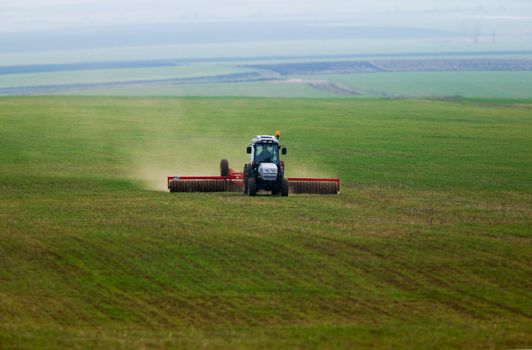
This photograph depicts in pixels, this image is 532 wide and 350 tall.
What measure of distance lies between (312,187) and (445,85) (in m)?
134

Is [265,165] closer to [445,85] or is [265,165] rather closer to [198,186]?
[198,186]

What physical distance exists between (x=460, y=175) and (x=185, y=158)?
1787 cm

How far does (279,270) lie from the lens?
30.1m

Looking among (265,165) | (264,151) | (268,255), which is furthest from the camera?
(264,151)

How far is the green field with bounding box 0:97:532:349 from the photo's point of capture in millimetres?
24672

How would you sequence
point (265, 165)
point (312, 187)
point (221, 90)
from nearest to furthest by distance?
point (265, 165)
point (312, 187)
point (221, 90)

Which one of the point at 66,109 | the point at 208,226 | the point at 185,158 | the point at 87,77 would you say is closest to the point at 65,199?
the point at 208,226

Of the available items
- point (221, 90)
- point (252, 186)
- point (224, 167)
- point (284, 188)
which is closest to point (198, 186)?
point (224, 167)

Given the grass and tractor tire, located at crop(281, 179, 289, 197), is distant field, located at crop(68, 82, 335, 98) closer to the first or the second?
A: the grass

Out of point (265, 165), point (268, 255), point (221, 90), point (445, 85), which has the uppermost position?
point (445, 85)

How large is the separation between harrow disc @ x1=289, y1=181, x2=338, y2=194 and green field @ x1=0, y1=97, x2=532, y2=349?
487mm

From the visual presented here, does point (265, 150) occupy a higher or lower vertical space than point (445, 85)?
lower

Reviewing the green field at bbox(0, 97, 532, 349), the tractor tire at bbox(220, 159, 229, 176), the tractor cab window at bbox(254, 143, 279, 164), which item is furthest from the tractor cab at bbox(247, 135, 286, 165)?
the tractor tire at bbox(220, 159, 229, 176)

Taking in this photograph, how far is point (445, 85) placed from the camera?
17662 centimetres
